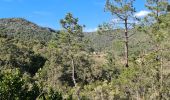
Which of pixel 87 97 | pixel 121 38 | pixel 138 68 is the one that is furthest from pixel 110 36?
pixel 87 97

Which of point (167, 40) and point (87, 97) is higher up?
point (167, 40)

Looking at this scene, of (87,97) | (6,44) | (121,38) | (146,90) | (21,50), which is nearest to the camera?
(121,38)

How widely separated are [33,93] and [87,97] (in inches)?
617

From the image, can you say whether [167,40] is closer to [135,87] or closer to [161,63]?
[161,63]

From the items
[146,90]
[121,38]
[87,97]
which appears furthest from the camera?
[87,97]

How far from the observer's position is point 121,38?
28.2 metres

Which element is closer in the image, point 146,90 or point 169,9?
point 169,9

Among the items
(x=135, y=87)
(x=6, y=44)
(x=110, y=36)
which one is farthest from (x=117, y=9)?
(x=6, y=44)

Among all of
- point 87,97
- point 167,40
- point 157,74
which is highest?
point 167,40

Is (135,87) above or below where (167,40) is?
below

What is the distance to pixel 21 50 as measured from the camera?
253 ft

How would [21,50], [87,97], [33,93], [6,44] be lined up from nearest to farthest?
[33,93] → [87,97] → [6,44] → [21,50]

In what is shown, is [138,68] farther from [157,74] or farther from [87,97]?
[87,97]

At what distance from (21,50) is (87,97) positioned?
35.4 m
